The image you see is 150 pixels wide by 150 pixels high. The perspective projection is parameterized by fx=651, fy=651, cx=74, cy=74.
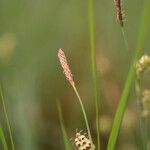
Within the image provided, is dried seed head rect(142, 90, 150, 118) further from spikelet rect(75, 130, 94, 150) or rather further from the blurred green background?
the blurred green background

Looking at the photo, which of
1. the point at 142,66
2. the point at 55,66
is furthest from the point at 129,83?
the point at 55,66

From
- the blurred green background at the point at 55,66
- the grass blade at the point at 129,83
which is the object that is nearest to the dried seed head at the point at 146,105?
the grass blade at the point at 129,83

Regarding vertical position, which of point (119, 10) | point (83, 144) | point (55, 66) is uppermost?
point (119, 10)

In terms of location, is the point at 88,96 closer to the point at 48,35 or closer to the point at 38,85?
the point at 38,85

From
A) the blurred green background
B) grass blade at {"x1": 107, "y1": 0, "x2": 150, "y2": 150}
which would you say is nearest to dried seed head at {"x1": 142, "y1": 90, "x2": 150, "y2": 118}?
grass blade at {"x1": 107, "y1": 0, "x2": 150, "y2": 150}

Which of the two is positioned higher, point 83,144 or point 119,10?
point 119,10

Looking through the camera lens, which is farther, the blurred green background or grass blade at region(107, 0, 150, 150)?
the blurred green background

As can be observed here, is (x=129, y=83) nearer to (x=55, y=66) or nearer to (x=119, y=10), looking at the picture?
(x=119, y=10)

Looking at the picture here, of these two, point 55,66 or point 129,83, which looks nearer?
point 129,83

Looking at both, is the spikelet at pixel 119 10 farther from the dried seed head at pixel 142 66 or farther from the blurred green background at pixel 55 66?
the blurred green background at pixel 55 66

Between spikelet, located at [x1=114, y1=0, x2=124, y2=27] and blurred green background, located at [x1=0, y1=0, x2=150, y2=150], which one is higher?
spikelet, located at [x1=114, y1=0, x2=124, y2=27]
